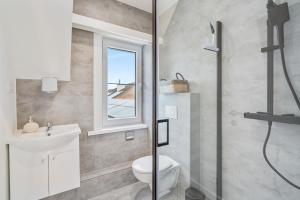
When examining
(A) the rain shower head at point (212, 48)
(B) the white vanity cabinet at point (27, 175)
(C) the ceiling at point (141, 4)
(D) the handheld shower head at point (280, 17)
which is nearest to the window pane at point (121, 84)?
(C) the ceiling at point (141, 4)

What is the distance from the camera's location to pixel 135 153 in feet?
7.37

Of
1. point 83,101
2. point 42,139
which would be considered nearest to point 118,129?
point 83,101

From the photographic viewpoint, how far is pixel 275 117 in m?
0.82

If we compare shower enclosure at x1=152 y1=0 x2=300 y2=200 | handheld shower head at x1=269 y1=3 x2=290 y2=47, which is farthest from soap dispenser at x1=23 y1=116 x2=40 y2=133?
handheld shower head at x1=269 y1=3 x2=290 y2=47

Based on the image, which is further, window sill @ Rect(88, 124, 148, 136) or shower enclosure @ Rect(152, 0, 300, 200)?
window sill @ Rect(88, 124, 148, 136)

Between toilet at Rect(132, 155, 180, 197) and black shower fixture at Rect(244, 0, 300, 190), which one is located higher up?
black shower fixture at Rect(244, 0, 300, 190)

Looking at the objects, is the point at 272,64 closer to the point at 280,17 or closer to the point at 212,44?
the point at 280,17

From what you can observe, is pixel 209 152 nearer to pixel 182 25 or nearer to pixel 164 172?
pixel 164 172

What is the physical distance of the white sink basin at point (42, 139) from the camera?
1.29 metres

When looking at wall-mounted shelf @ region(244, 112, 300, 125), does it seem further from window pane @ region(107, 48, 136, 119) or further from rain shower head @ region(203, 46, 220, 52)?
window pane @ region(107, 48, 136, 119)

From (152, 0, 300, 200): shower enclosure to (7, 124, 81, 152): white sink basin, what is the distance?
952 mm

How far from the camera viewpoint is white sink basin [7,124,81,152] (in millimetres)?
1287

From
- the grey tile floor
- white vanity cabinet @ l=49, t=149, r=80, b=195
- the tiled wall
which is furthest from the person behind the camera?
the grey tile floor

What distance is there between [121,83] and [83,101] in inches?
23.8
